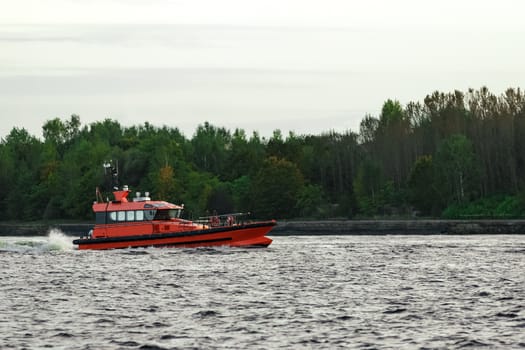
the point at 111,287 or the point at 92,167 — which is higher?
the point at 92,167

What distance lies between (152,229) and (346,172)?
304 feet

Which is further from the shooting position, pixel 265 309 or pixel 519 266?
pixel 519 266

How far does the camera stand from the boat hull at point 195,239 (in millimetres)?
71125

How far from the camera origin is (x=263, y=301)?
40625 mm

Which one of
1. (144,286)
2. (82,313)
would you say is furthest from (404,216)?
(82,313)

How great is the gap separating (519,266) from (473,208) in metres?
79.5

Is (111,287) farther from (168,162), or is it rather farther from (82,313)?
(168,162)

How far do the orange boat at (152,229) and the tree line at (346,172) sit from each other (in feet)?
211

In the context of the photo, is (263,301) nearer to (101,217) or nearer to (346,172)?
(101,217)

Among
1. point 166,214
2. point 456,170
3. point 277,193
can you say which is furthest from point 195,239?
point 277,193

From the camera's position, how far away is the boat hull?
7112 cm

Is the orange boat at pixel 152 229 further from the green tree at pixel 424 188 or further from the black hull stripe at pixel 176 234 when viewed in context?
the green tree at pixel 424 188

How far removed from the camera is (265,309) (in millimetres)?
Answer: 38031

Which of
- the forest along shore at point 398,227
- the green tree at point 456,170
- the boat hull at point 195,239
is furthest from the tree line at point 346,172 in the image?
the boat hull at point 195,239
